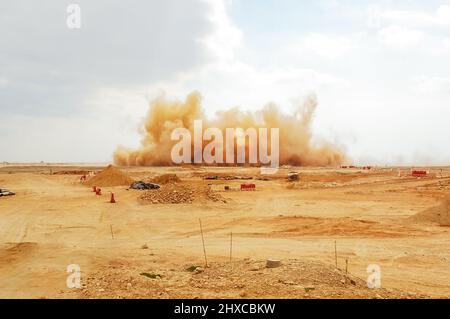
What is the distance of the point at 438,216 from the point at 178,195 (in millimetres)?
17595

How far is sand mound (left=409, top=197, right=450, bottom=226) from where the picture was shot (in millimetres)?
24172

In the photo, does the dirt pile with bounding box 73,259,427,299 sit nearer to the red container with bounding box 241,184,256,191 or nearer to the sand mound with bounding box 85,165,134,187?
the red container with bounding box 241,184,256,191

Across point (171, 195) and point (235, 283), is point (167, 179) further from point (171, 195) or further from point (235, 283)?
point (235, 283)

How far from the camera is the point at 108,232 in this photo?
23.0 meters

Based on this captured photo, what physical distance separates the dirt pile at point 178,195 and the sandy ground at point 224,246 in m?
0.98

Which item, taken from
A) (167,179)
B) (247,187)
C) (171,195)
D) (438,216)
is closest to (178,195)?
(171,195)

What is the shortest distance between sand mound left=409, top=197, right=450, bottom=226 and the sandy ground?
2.11 ft

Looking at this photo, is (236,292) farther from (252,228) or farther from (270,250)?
(252,228)

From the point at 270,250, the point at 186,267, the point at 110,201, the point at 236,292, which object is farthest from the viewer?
the point at 110,201

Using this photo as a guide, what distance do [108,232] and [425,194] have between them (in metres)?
27.0

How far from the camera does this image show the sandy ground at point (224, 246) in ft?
37.9
